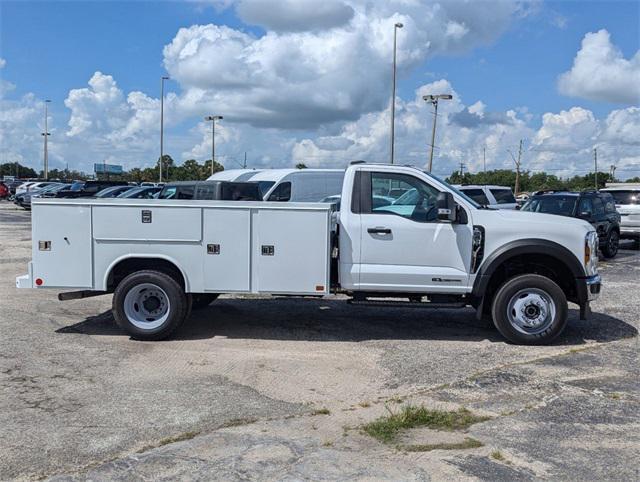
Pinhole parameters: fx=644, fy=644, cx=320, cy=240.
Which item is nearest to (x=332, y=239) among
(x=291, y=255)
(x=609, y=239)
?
(x=291, y=255)

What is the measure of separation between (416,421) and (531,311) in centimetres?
317

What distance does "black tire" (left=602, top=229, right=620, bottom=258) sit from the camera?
1671 cm

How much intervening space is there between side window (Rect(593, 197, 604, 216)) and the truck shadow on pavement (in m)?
7.34

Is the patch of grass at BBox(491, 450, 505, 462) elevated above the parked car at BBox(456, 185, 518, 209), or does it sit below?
below

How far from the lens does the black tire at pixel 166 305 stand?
772 centimetres

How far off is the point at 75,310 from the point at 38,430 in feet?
16.3

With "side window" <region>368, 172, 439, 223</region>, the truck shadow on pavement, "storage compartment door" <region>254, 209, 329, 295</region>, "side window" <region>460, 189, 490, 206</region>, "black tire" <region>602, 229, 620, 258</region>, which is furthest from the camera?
"side window" <region>460, 189, 490, 206</region>

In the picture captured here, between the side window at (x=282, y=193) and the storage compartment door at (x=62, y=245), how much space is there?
758cm

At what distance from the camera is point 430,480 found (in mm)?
4234

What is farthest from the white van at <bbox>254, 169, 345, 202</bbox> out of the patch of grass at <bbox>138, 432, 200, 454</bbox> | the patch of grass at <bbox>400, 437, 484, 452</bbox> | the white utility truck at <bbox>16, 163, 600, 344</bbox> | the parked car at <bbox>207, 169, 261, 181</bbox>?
the patch of grass at <bbox>400, 437, 484, 452</bbox>

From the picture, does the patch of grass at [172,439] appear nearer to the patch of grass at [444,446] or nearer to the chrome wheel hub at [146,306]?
the patch of grass at [444,446]

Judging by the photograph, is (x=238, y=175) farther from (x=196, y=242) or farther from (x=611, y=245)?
(x=196, y=242)

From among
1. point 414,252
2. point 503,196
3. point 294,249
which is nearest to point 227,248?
point 294,249

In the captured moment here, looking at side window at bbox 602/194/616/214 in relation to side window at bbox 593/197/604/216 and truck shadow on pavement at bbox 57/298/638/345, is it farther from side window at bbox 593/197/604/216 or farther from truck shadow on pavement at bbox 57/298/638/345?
truck shadow on pavement at bbox 57/298/638/345
